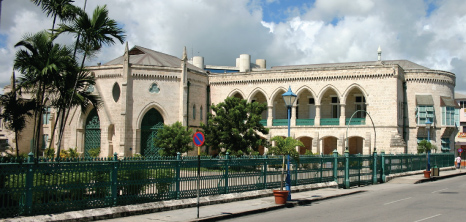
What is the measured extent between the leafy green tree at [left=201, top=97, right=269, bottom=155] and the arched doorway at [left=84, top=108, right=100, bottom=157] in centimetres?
1099

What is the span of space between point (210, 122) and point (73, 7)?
17.8 m

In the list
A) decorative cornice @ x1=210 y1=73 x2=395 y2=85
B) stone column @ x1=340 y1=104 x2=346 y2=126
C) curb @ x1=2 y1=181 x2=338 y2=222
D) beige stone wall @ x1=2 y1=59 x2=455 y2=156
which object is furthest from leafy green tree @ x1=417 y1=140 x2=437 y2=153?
curb @ x1=2 y1=181 x2=338 y2=222

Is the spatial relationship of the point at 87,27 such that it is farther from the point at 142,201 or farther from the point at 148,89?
the point at 148,89

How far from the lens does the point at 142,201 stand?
13125 mm

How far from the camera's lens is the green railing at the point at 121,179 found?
10.4 metres

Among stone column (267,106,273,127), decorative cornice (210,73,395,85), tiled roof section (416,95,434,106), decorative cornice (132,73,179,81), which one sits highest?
decorative cornice (210,73,395,85)

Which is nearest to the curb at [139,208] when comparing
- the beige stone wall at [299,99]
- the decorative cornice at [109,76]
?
the beige stone wall at [299,99]

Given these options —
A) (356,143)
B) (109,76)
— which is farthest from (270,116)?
(109,76)

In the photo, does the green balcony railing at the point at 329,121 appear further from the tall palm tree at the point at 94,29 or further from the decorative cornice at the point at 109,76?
the tall palm tree at the point at 94,29

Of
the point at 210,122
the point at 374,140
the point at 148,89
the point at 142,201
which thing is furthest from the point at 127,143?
the point at 142,201

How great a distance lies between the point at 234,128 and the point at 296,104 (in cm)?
1357

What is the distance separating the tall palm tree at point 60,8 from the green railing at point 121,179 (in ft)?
22.7

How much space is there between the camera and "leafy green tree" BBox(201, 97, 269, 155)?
109 feet

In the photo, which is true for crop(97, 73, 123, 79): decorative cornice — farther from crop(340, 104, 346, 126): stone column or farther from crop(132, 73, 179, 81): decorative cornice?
crop(340, 104, 346, 126): stone column
